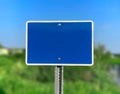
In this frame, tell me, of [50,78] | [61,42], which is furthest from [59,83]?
[50,78]

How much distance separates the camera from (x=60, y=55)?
1515 mm

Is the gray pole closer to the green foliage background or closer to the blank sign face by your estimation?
the blank sign face

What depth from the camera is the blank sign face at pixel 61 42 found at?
1506mm

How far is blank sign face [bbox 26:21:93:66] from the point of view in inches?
59.3

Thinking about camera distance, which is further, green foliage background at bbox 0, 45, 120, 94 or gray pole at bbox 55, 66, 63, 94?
green foliage background at bbox 0, 45, 120, 94

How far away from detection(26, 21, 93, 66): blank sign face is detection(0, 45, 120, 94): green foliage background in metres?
2.13

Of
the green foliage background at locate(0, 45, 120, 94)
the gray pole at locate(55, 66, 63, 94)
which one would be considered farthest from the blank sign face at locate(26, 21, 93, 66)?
the green foliage background at locate(0, 45, 120, 94)

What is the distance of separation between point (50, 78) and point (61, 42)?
Answer: 2252 millimetres

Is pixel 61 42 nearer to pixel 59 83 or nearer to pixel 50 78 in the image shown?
pixel 59 83

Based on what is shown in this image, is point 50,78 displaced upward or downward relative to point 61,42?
downward

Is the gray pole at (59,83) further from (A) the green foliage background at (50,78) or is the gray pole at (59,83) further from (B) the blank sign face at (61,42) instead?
(A) the green foliage background at (50,78)

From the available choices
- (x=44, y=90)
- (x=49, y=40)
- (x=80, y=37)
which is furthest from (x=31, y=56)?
(x=44, y=90)

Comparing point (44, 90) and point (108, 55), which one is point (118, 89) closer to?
point (108, 55)

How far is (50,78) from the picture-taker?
12.3 ft
